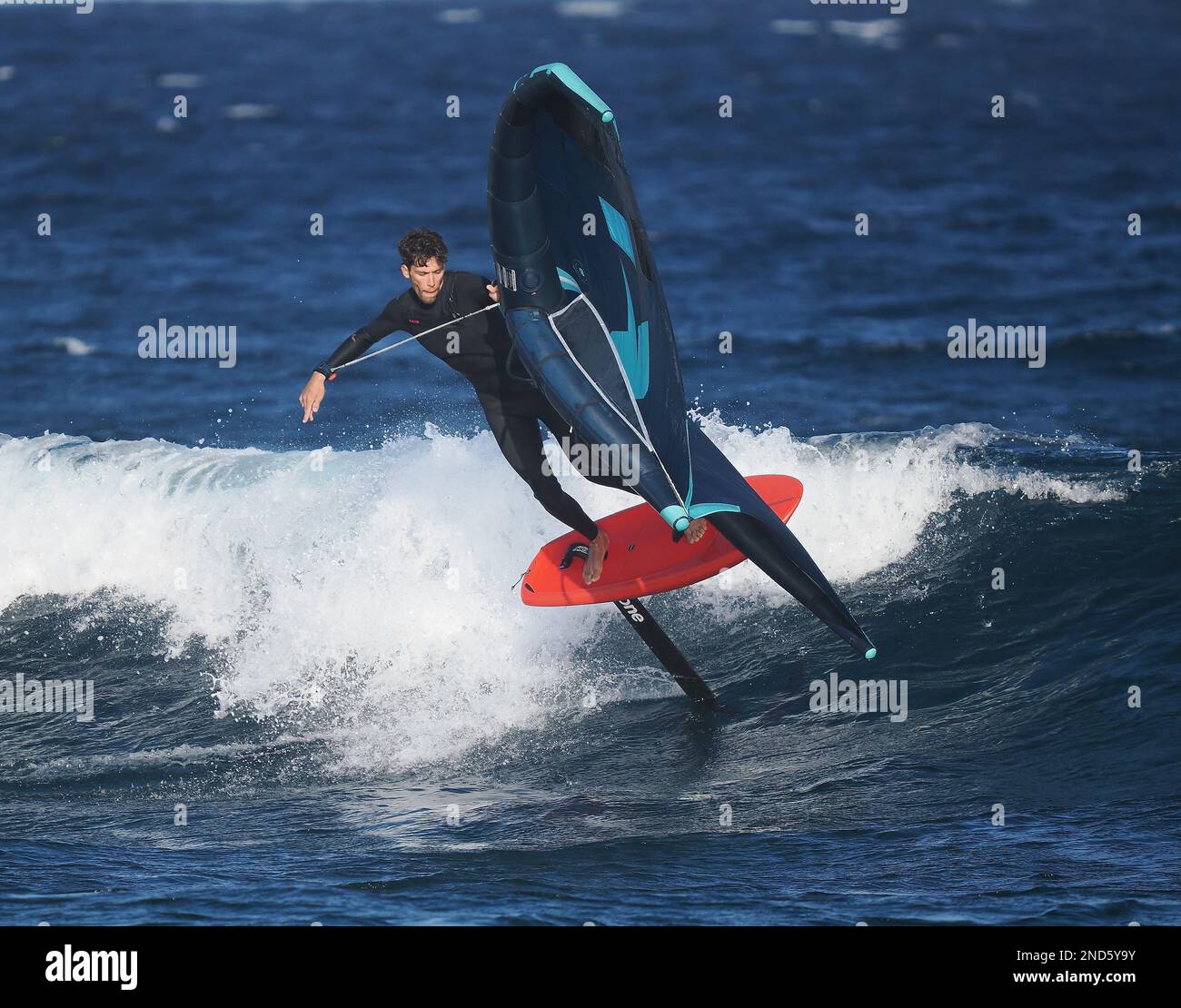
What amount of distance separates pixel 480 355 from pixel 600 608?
2.58m

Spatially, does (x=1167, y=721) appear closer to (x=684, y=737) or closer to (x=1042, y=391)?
(x=684, y=737)

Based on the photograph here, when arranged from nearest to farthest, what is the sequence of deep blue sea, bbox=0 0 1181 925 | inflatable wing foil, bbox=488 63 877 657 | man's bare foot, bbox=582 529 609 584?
deep blue sea, bbox=0 0 1181 925, inflatable wing foil, bbox=488 63 877 657, man's bare foot, bbox=582 529 609 584

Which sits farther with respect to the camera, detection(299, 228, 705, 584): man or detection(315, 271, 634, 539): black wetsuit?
detection(315, 271, 634, 539): black wetsuit

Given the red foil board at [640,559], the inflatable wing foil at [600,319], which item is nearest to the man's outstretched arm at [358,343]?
the inflatable wing foil at [600,319]

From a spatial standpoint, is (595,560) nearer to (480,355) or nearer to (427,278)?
(480,355)

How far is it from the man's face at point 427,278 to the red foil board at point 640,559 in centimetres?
156

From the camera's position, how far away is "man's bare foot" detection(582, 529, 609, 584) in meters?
7.90

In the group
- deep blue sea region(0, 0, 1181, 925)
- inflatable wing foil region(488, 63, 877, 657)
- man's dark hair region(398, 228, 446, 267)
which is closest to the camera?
deep blue sea region(0, 0, 1181, 925)

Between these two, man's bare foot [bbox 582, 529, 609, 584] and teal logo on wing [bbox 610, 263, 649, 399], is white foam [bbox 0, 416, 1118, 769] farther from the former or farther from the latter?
teal logo on wing [bbox 610, 263, 649, 399]

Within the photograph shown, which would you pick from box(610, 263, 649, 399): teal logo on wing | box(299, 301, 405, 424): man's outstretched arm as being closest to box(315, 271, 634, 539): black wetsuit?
box(299, 301, 405, 424): man's outstretched arm

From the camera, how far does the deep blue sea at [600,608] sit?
263 inches

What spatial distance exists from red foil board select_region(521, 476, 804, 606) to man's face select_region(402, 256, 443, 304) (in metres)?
1.56

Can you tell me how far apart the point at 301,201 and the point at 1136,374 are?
13.0 metres
